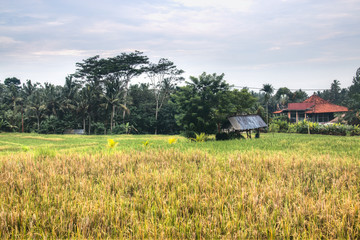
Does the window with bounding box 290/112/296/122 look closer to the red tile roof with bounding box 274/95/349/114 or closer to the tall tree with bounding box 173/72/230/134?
the red tile roof with bounding box 274/95/349/114

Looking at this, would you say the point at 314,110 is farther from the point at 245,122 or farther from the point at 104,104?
the point at 104,104

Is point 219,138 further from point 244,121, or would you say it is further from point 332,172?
point 332,172

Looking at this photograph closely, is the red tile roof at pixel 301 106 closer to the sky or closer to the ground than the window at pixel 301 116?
closer to the sky

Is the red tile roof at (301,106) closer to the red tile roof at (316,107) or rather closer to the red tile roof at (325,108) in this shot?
the red tile roof at (316,107)

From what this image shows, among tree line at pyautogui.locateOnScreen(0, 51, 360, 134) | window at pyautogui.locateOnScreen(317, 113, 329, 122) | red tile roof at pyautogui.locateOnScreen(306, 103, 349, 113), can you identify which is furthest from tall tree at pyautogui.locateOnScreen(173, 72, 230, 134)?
window at pyautogui.locateOnScreen(317, 113, 329, 122)

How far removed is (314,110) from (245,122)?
21.1 m

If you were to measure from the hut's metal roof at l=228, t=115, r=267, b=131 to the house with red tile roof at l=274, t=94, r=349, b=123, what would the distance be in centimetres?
1837

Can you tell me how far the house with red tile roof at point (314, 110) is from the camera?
36594 millimetres

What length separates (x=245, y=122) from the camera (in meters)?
21.5

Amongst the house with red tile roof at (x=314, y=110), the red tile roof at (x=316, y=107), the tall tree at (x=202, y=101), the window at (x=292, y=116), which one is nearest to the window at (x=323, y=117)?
the house with red tile roof at (x=314, y=110)

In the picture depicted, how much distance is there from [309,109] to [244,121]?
21.8m

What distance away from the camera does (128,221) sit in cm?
380

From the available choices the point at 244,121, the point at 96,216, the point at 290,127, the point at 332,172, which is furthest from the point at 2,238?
the point at 290,127

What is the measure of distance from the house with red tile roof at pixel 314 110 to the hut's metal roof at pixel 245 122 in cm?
1837
